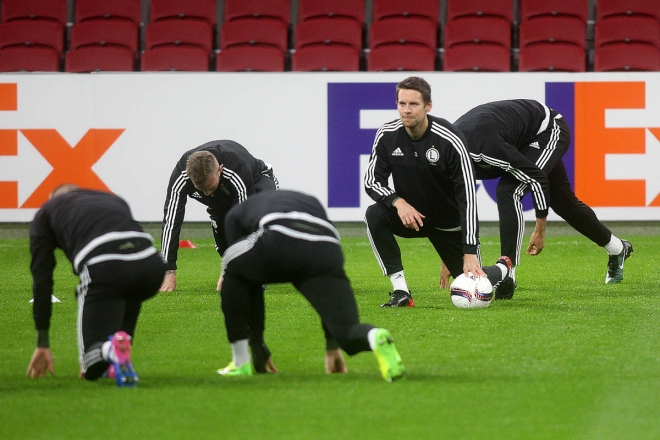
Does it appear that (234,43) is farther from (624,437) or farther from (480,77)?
(624,437)

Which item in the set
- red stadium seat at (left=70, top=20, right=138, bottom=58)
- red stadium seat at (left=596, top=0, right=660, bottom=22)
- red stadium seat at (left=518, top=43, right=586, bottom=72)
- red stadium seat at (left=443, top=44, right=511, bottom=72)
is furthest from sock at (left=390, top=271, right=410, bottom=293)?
red stadium seat at (left=596, top=0, right=660, bottom=22)

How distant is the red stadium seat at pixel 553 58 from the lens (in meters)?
13.1

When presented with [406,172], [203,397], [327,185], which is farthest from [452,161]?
[327,185]

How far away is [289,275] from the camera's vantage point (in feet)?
15.5

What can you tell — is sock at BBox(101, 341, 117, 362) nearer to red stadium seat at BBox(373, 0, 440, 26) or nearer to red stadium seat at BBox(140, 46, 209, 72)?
red stadium seat at BBox(140, 46, 209, 72)

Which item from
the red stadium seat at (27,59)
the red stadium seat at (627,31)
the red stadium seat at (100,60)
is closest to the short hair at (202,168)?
the red stadium seat at (100,60)

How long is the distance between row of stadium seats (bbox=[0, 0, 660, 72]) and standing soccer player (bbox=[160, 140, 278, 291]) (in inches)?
217

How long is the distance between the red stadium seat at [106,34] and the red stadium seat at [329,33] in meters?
2.15

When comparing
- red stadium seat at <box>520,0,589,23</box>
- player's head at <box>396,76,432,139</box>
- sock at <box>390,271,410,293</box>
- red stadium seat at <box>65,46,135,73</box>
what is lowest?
sock at <box>390,271,410,293</box>

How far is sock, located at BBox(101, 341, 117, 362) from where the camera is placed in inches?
177

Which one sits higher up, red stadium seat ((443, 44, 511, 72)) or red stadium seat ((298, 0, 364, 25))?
red stadium seat ((298, 0, 364, 25))

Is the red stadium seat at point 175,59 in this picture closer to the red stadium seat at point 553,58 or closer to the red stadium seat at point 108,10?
the red stadium seat at point 108,10

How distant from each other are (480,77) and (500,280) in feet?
17.9

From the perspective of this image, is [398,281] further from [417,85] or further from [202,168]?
[202,168]
